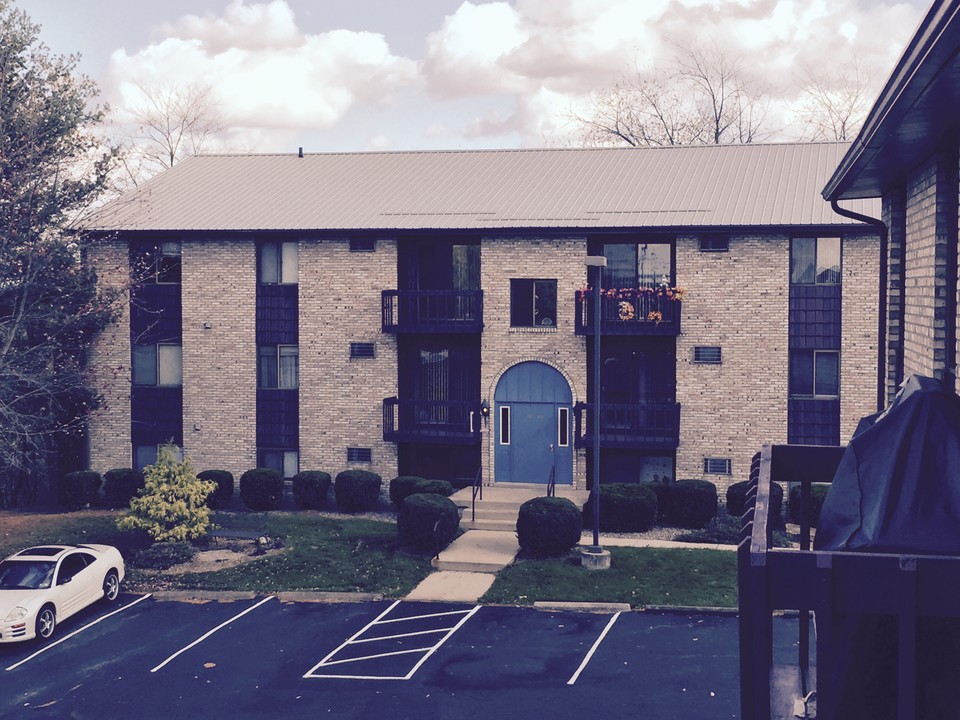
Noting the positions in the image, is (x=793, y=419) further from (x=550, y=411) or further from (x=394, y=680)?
(x=394, y=680)

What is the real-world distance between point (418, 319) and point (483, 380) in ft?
8.73

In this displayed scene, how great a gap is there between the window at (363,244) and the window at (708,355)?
393 inches

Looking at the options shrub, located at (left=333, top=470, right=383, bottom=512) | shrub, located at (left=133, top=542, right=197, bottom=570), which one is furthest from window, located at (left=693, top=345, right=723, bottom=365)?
shrub, located at (left=133, top=542, right=197, bottom=570)

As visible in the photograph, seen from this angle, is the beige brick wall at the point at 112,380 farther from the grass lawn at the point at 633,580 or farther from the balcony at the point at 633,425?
the grass lawn at the point at 633,580

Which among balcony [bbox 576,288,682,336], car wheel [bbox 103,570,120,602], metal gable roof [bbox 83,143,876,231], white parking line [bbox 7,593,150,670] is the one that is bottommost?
white parking line [bbox 7,593,150,670]

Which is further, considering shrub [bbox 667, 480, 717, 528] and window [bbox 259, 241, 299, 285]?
window [bbox 259, 241, 299, 285]

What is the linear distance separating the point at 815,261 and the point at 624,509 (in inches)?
350

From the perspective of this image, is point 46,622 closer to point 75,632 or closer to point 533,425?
point 75,632

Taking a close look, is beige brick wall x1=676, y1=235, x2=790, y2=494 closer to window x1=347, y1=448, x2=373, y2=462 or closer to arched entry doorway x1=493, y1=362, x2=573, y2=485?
arched entry doorway x1=493, y1=362, x2=573, y2=485

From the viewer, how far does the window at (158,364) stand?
108ft

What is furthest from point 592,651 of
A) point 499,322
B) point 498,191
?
point 498,191

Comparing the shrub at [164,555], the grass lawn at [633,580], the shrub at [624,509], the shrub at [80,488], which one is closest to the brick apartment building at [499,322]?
the shrub at [80,488]

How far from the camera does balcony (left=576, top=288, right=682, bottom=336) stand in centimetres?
2934

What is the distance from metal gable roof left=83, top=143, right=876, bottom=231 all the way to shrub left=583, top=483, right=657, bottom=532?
7.65 meters
